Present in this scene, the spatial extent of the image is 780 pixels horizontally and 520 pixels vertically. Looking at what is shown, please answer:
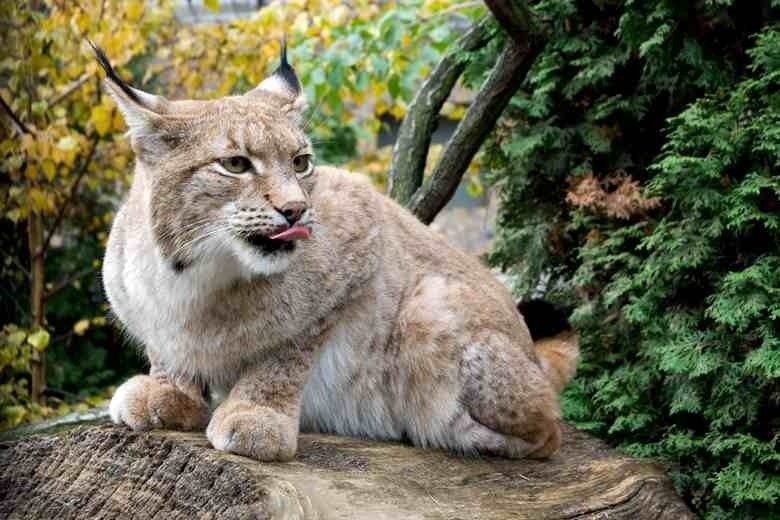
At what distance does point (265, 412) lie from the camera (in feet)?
12.4

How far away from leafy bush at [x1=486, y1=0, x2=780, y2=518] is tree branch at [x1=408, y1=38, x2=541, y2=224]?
0.66ft

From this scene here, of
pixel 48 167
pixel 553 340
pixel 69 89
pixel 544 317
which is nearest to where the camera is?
pixel 553 340

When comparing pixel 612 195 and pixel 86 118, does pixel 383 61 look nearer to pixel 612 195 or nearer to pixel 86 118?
pixel 612 195

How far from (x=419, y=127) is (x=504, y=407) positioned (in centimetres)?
239

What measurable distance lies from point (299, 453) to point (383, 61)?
3.43 meters

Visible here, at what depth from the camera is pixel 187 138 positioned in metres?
3.80

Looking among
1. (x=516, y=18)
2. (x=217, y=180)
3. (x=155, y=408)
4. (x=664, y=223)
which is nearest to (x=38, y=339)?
(x=155, y=408)

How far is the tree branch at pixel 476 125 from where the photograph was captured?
5.29 meters

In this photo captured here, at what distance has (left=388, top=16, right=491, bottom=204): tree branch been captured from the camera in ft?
20.0

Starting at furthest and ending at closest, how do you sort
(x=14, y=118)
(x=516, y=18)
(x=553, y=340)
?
(x=14, y=118) < (x=553, y=340) < (x=516, y=18)

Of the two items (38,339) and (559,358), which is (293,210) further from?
(38,339)

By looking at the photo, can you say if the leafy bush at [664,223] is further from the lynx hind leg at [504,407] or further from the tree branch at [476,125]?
the lynx hind leg at [504,407]

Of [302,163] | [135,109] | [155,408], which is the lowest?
[155,408]

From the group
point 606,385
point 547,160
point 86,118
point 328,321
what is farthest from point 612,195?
point 86,118
